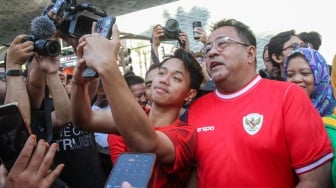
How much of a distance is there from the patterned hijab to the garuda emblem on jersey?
63 cm

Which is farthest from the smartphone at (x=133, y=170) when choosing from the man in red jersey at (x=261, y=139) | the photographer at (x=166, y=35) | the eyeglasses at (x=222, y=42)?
the photographer at (x=166, y=35)

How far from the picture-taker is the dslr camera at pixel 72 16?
194cm

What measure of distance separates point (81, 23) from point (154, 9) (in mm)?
7391

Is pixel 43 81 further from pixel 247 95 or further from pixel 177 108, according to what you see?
pixel 247 95

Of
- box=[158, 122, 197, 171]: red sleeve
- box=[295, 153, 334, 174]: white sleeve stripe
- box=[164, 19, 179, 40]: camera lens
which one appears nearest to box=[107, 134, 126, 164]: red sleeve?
box=[158, 122, 197, 171]: red sleeve

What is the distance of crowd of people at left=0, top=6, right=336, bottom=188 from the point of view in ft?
5.09

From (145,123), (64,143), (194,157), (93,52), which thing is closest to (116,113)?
(145,123)

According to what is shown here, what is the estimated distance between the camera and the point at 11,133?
1.39 meters

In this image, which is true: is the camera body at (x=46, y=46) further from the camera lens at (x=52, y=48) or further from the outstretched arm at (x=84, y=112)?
the outstretched arm at (x=84, y=112)

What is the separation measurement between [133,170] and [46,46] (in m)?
1.36

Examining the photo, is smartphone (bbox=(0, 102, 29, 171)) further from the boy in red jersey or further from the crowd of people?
the boy in red jersey

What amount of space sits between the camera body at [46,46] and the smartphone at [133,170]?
1.25 m

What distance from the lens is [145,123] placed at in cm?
159

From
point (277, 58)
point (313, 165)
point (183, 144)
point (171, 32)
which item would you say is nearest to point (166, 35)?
point (171, 32)
